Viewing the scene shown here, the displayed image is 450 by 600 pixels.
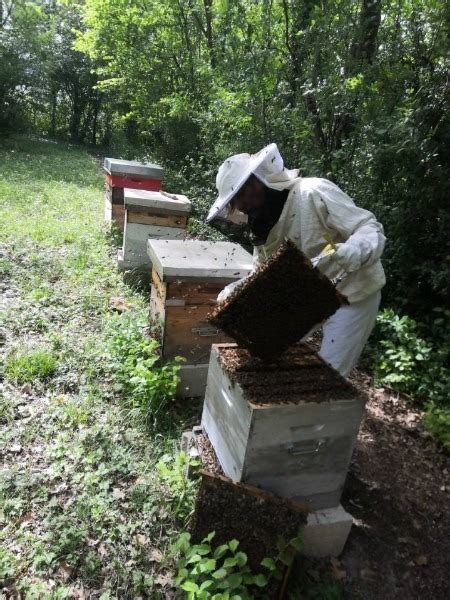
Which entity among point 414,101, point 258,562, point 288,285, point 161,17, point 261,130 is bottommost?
point 258,562

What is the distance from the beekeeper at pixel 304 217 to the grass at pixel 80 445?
1.40 meters

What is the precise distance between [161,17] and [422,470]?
12663mm

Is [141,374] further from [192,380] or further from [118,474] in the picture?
[118,474]

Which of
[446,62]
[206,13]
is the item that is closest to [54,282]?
[446,62]

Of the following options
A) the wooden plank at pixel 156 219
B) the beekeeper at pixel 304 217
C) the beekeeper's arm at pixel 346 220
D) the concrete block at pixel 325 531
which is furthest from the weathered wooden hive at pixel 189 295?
the concrete block at pixel 325 531

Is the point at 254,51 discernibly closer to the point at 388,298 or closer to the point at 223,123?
the point at 223,123

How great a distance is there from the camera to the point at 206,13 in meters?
10.8

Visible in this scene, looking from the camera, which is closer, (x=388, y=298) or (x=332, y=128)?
(x=388, y=298)

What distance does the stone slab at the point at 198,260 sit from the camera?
120 inches

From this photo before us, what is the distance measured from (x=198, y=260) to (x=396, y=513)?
7.39 feet

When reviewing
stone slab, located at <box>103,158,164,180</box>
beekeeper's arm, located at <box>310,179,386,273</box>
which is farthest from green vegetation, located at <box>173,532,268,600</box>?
stone slab, located at <box>103,158,164,180</box>

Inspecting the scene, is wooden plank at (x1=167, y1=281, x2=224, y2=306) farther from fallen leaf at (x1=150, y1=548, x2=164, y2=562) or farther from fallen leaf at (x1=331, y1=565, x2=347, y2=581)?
fallen leaf at (x1=331, y1=565, x2=347, y2=581)

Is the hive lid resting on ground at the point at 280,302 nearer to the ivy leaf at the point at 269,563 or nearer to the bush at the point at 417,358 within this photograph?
the ivy leaf at the point at 269,563

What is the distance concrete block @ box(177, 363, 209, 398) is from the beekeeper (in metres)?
1.28
